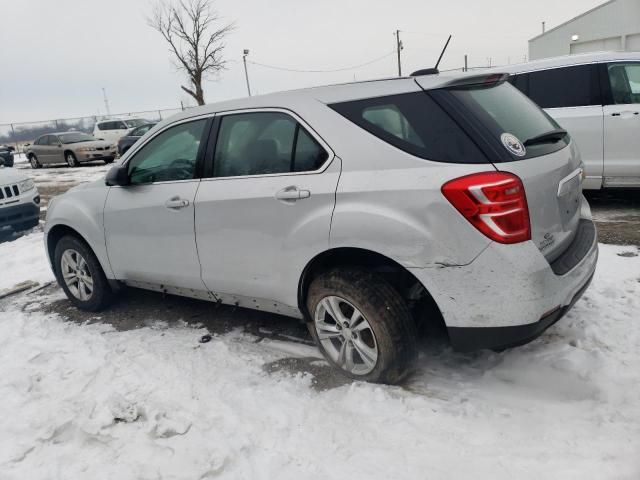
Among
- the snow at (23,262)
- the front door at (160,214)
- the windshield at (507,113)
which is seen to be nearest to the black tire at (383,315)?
the windshield at (507,113)

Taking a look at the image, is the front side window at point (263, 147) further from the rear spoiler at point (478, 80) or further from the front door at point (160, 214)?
the rear spoiler at point (478, 80)

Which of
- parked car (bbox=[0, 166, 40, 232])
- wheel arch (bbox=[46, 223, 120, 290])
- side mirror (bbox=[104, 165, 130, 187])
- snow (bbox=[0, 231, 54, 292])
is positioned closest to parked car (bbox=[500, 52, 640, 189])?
side mirror (bbox=[104, 165, 130, 187])

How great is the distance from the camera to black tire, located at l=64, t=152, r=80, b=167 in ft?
64.9

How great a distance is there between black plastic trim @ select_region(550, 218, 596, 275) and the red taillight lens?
337mm

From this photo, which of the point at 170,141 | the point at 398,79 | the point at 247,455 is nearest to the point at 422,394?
the point at 247,455

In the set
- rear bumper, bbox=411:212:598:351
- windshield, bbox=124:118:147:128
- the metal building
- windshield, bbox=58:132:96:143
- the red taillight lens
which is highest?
the metal building

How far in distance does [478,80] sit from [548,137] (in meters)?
0.52

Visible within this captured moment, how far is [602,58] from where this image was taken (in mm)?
5922

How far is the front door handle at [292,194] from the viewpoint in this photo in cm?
282

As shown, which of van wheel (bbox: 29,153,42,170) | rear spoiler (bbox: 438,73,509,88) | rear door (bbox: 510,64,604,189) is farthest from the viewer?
van wheel (bbox: 29,153,42,170)

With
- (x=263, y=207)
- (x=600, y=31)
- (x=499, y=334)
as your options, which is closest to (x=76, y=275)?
(x=263, y=207)

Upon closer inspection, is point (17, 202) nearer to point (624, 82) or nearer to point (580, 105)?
point (580, 105)

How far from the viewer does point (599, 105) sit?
5.96 meters

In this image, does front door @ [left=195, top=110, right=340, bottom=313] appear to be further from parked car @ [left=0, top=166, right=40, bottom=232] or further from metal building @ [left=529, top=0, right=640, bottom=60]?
metal building @ [left=529, top=0, right=640, bottom=60]
